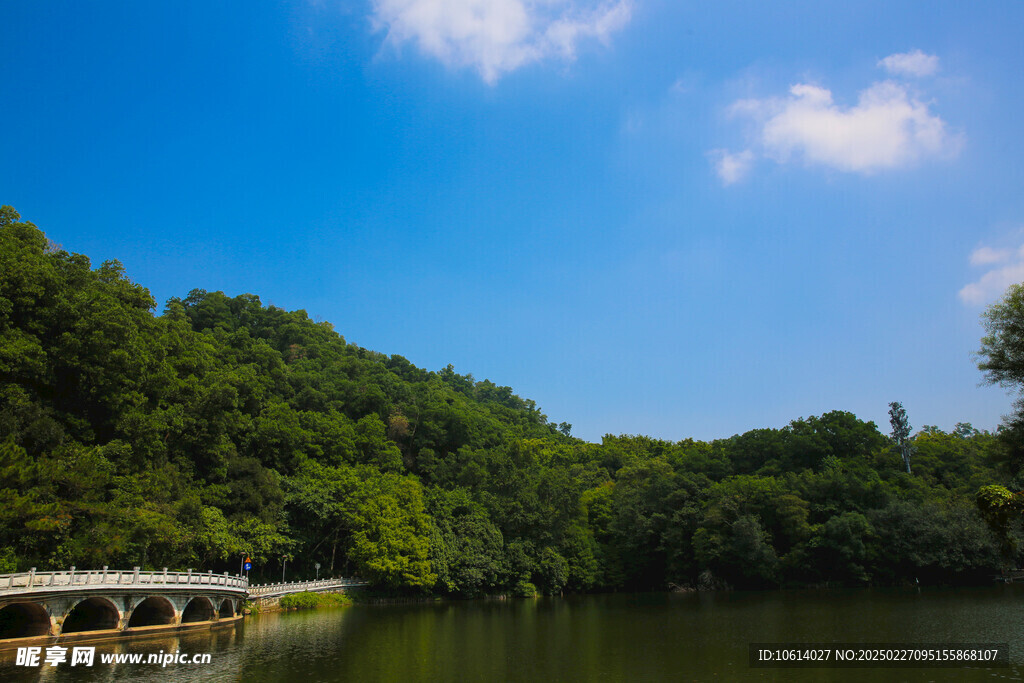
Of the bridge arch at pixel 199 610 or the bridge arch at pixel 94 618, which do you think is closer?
the bridge arch at pixel 94 618

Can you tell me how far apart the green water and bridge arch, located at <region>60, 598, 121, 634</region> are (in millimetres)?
2108

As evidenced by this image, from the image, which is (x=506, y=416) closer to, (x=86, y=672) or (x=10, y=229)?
(x=10, y=229)

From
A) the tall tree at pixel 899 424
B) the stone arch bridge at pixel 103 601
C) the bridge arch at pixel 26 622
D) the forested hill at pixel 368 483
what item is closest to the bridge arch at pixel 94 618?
the stone arch bridge at pixel 103 601

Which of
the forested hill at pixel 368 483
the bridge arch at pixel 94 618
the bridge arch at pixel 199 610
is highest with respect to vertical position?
the forested hill at pixel 368 483

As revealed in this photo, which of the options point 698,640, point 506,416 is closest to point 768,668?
point 698,640

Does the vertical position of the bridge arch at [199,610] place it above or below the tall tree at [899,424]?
below

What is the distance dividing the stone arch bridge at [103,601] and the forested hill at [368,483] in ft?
9.52

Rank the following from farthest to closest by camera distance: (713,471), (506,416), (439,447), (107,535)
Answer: (506,416) < (439,447) < (713,471) < (107,535)

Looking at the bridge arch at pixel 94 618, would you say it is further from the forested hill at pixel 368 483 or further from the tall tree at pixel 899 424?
the tall tree at pixel 899 424

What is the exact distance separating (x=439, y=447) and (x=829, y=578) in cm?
4037

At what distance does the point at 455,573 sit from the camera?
45688mm

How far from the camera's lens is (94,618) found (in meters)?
24.4

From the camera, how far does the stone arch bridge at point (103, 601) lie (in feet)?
67.7

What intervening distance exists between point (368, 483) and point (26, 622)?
27.6m
